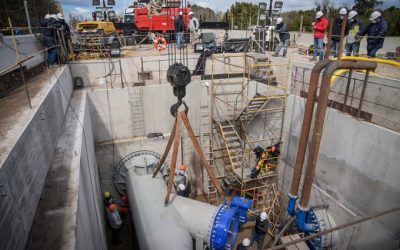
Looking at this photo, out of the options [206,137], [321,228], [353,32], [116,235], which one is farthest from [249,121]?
[116,235]

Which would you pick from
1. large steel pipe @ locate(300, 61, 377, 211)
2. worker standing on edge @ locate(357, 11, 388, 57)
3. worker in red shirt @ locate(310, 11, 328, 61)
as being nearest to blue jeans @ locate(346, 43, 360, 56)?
worker standing on edge @ locate(357, 11, 388, 57)

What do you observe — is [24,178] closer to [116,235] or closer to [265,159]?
[116,235]

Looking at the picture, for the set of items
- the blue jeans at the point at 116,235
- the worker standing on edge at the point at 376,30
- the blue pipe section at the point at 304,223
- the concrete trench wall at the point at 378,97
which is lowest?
the blue jeans at the point at 116,235

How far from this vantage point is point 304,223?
6.87 metres

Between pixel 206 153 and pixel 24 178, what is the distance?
8.20 metres

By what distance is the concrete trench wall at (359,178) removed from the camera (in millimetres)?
5992

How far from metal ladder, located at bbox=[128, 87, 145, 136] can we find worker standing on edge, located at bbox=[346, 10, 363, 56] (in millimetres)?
7817

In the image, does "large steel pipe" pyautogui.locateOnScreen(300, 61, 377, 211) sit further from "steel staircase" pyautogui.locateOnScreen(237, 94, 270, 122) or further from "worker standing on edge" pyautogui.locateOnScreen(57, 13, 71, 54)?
"worker standing on edge" pyautogui.locateOnScreen(57, 13, 71, 54)

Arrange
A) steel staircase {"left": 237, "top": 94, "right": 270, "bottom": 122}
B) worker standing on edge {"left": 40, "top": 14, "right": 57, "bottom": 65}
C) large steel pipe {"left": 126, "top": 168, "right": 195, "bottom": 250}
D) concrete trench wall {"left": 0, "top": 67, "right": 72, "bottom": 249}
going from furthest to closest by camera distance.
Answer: worker standing on edge {"left": 40, "top": 14, "right": 57, "bottom": 65} < steel staircase {"left": 237, "top": 94, "right": 270, "bottom": 122} < large steel pipe {"left": 126, "top": 168, "right": 195, "bottom": 250} < concrete trench wall {"left": 0, "top": 67, "right": 72, "bottom": 249}

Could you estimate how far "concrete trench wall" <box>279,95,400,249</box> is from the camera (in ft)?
19.7

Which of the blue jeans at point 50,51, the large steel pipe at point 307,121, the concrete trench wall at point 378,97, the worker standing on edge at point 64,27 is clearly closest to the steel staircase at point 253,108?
the concrete trench wall at point 378,97

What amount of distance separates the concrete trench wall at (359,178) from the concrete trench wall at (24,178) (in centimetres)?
685

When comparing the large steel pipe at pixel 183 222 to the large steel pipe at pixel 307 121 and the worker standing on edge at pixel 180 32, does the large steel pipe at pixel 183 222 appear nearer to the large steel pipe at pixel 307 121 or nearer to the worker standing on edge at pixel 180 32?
the large steel pipe at pixel 307 121

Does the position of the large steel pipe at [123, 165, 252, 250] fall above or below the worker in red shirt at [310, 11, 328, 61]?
below
